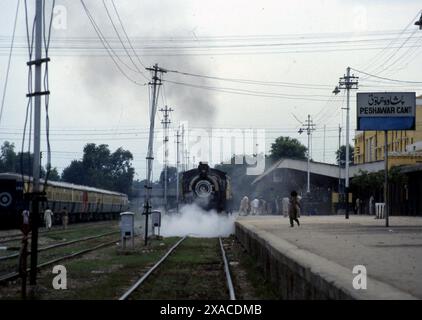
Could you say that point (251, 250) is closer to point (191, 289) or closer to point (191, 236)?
point (191, 289)

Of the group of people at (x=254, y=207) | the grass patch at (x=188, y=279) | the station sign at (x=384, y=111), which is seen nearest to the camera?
the grass patch at (x=188, y=279)

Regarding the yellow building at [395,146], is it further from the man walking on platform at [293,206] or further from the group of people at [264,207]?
the man walking on platform at [293,206]

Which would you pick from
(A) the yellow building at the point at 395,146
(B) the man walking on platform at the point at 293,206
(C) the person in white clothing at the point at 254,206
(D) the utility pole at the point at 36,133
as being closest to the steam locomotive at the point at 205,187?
(B) the man walking on platform at the point at 293,206

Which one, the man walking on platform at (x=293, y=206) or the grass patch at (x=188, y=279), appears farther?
the man walking on platform at (x=293, y=206)

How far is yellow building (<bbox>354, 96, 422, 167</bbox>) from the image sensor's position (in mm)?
51625

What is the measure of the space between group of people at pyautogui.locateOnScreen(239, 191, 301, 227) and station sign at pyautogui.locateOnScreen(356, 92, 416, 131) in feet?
12.5

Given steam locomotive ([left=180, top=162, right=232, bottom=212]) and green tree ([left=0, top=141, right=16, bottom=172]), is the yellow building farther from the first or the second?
green tree ([left=0, top=141, right=16, bottom=172])

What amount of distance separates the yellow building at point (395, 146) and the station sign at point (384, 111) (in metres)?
25.0

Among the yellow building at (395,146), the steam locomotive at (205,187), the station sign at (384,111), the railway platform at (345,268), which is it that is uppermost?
the yellow building at (395,146)

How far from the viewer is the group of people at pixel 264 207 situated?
27.7m

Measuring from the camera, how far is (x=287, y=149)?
102688 millimetres
